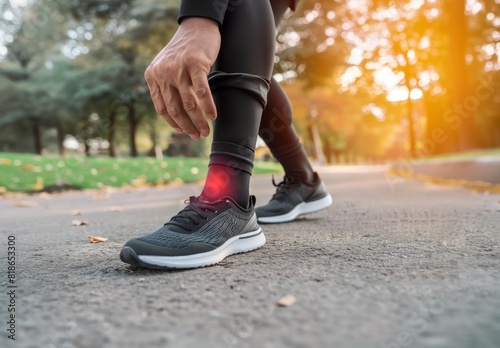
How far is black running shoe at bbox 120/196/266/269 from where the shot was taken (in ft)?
4.08

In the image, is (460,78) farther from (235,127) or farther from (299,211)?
(235,127)

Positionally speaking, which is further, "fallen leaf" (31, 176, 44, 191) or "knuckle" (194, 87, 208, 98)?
"fallen leaf" (31, 176, 44, 191)

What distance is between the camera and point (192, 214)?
1.42 m

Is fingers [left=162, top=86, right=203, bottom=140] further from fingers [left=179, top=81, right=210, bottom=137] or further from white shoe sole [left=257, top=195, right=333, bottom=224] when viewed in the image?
white shoe sole [left=257, top=195, right=333, bottom=224]

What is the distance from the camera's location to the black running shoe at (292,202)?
2.24 m

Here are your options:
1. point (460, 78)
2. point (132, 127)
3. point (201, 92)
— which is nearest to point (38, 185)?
point (201, 92)

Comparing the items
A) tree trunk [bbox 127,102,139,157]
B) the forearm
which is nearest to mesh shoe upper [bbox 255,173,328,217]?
the forearm

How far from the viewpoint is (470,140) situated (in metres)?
9.78

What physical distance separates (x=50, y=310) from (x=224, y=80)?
0.86 m

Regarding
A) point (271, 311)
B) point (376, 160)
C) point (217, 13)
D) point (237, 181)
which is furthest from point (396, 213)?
point (376, 160)

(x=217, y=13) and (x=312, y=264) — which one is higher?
(x=217, y=13)

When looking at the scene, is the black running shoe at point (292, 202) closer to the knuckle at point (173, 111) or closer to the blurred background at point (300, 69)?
the knuckle at point (173, 111)

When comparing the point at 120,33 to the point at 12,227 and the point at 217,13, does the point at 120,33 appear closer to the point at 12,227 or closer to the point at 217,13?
the point at 12,227

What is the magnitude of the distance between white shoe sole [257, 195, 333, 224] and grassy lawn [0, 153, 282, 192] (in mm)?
4166
